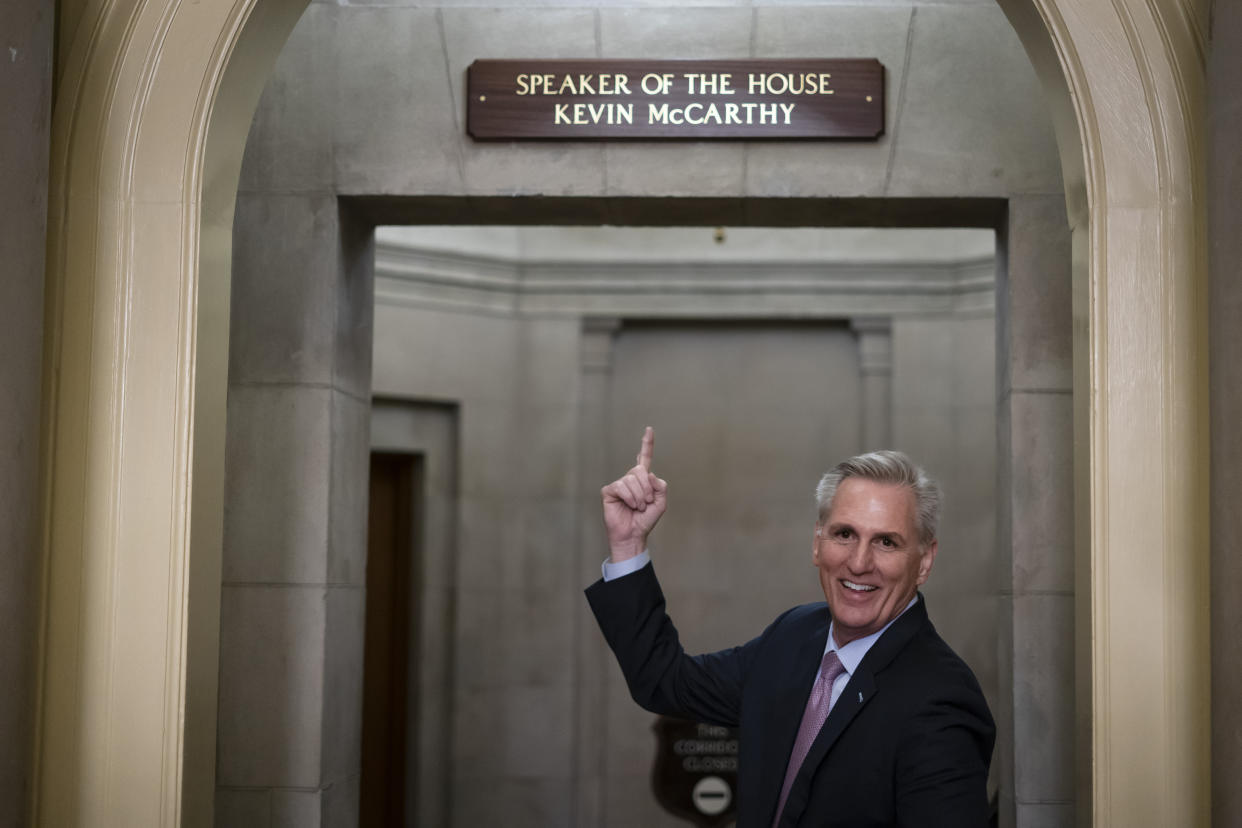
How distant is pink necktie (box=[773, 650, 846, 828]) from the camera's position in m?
2.61

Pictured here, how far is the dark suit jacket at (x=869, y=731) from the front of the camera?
7.90 ft

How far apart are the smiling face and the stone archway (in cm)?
36

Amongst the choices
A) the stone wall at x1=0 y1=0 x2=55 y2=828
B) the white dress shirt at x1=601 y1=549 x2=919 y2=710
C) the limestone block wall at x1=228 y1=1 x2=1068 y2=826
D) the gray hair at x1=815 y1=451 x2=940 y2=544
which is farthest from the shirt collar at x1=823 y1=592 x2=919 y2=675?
the limestone block wall at x1=228 y1=1 x2=1068 y2=826

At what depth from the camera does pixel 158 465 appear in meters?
2.76

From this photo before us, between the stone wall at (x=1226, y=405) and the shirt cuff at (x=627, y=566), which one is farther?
the shirt cuff at (x=627, y=566)

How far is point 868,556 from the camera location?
260 centimetres

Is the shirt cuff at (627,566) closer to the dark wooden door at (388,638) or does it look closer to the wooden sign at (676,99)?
the wooden sign at (676,99)

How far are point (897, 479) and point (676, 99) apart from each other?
216cm

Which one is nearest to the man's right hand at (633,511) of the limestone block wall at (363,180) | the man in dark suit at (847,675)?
the man in dark suit at (847,675)

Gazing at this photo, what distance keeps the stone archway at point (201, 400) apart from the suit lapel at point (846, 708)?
0.38 m

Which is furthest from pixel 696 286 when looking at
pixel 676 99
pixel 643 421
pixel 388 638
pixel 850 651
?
pixel 850 651

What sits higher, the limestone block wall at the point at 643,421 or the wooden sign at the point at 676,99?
the wooden sign at the point at 676,99

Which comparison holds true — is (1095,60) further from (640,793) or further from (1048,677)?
(640,793)

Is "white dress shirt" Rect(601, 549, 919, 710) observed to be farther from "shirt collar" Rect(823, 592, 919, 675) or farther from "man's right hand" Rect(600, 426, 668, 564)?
"man's right hand" Rect(600, 426, 668, 564)
